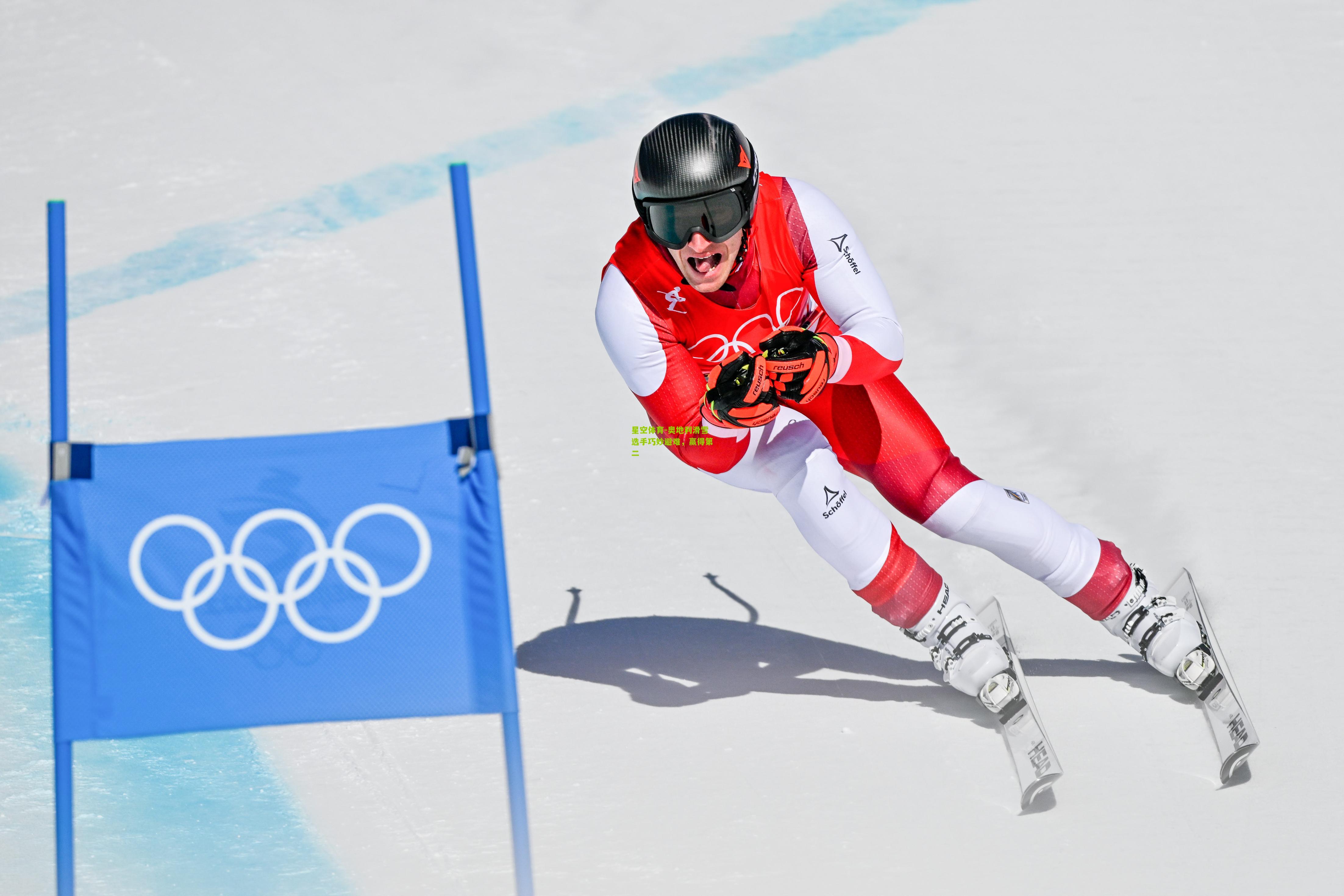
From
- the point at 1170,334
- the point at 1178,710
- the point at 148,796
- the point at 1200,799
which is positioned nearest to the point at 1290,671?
the point at 1178,710

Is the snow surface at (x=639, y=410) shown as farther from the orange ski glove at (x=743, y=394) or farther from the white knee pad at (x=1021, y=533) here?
the orange ski glove at (x=743, y=394)

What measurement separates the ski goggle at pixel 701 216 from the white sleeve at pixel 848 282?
229 mm

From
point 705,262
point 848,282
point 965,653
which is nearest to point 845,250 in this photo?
point 848,282

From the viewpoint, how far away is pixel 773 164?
22.2 feet

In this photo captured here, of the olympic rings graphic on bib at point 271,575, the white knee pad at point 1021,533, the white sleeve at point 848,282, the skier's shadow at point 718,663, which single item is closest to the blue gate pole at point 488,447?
the olympic rings graphic on bib at point 271,575

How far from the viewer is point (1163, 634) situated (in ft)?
13.3

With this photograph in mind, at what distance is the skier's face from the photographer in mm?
3568

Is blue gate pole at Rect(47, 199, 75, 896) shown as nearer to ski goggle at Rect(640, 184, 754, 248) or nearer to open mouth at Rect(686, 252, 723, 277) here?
ski goggle at Rect(640, 184, 754, 248)

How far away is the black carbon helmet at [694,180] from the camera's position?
3479 millimetres

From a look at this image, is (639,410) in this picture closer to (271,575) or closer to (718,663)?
(718,663)

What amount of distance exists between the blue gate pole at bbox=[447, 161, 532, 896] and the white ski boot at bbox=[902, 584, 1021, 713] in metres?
1.46

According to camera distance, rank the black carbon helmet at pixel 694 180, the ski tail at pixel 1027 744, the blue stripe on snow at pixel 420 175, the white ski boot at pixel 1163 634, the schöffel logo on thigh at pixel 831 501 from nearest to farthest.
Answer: the black carbon helmet at pixel 694 180 → the ski tail at pixel 1027 744 → the schöffel logo on thigh at pixel 831 501 → the white ski boot at pixel 1163 634 → the blue stripe on snow at pixel 420 175

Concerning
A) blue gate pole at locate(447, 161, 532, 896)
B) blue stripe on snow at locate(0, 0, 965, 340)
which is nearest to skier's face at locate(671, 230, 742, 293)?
blue gate pole at locate(447, 161, 532, 896)

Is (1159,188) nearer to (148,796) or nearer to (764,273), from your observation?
(764,273)
